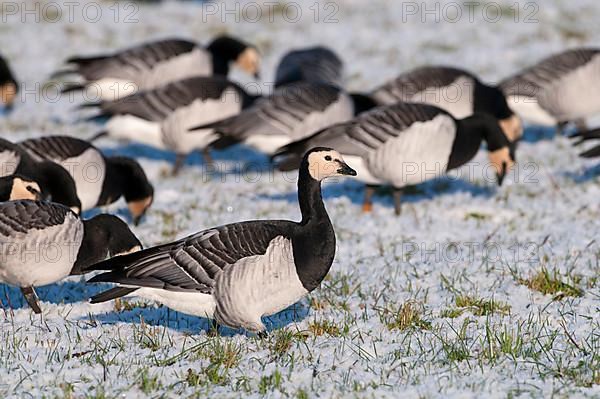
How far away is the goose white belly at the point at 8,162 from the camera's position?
33.3 feet

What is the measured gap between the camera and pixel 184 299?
7113 millimetres

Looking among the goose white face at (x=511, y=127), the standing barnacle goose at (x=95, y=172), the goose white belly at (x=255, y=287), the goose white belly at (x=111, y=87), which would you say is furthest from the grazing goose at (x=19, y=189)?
the goose white face at (x=511, y=127)

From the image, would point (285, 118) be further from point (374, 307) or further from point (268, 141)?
point (374, 307)

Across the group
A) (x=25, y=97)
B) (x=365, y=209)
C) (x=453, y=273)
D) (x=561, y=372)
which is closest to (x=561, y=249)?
(x=453, y=273)

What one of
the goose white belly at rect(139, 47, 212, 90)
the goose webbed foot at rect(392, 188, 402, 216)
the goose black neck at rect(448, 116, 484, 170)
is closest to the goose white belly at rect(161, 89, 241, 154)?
the goose white belly at rect(139, 47, 212, 90)

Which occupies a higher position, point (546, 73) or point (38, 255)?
point (546, 73)

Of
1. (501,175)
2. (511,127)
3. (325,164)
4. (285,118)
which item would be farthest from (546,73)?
(325,164)

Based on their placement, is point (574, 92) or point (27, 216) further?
point (574, 92)

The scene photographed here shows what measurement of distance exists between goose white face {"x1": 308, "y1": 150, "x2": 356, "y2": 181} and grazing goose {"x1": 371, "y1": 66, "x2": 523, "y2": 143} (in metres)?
7.04

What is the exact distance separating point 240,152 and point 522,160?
5127 mm

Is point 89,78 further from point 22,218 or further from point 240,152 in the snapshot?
point 22,218

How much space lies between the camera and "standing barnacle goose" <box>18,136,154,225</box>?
36.6ft

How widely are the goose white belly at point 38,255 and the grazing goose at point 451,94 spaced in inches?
300

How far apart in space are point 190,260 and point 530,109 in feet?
34.2
